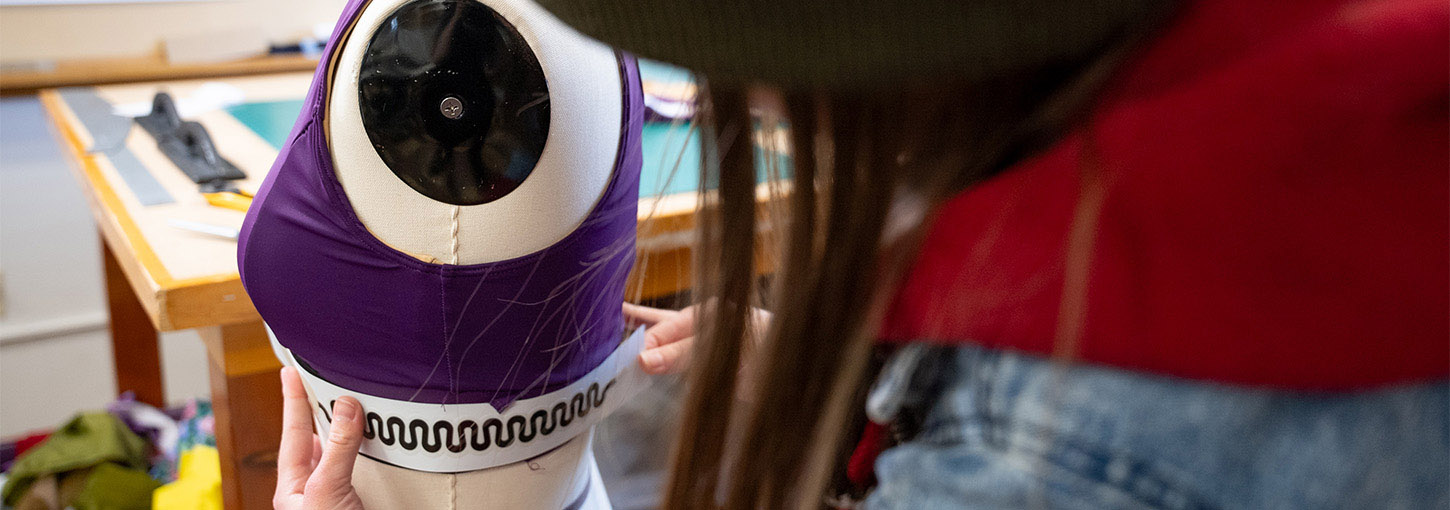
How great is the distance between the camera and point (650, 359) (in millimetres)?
688

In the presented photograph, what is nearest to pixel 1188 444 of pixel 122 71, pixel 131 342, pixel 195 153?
pixel 195 153

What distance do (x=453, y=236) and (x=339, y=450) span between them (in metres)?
0.15

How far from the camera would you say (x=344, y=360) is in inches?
22.6

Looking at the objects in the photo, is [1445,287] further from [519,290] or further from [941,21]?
[519,290]

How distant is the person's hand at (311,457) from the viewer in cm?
58

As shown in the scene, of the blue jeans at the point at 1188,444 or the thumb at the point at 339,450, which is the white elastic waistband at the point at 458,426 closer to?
the thumb at the point at 339,450

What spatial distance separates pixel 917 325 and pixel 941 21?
3.9 inches

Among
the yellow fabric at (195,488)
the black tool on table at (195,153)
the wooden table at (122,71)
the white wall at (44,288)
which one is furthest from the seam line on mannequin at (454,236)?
the white wall at (44,288)

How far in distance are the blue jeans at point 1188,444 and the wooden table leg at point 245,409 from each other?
599 mm

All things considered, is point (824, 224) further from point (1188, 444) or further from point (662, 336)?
point (662, 336)

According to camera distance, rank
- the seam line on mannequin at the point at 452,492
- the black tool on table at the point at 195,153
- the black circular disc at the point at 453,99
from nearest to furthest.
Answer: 1. the black circular disc at the point at 453,99
2. the seam line on mannequin at the point at 452,492
3. the black tool on table at the point at 195,153

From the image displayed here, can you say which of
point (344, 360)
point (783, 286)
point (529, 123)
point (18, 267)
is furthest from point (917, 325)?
point (18, 267)

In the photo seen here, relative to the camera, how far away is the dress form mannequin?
509 mm

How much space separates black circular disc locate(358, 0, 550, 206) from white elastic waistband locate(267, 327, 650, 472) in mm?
139
